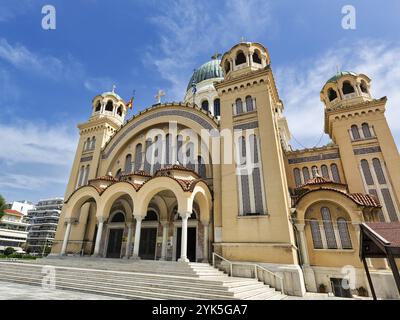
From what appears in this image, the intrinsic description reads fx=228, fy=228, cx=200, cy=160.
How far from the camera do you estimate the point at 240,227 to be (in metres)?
11.6

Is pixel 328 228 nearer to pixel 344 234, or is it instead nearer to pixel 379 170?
pixel 344 234

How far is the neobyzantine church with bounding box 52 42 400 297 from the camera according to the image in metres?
11.1

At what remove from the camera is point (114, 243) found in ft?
52.6

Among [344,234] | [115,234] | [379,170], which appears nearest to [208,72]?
[379,170]

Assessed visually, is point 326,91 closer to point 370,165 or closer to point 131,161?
point 370,165

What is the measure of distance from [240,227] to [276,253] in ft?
6.71

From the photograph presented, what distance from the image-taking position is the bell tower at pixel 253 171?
1083 cm

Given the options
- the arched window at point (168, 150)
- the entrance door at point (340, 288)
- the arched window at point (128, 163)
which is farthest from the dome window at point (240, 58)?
the entrance door at point (340, 288)

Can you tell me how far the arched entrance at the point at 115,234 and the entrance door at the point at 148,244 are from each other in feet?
5.60

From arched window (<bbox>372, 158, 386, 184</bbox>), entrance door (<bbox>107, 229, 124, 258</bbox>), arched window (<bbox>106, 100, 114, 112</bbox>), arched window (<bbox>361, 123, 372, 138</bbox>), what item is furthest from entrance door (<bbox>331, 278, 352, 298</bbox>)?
arched window (<bbox>106, 100, 114, 112</bbox>)

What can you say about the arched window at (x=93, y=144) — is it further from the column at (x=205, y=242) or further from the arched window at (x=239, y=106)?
the arched window at (x=239, y=106)

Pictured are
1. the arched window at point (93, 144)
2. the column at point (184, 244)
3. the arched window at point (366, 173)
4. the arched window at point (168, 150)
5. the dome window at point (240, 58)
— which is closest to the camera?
the column at point (184, 244)

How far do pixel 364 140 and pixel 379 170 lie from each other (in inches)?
84.9
